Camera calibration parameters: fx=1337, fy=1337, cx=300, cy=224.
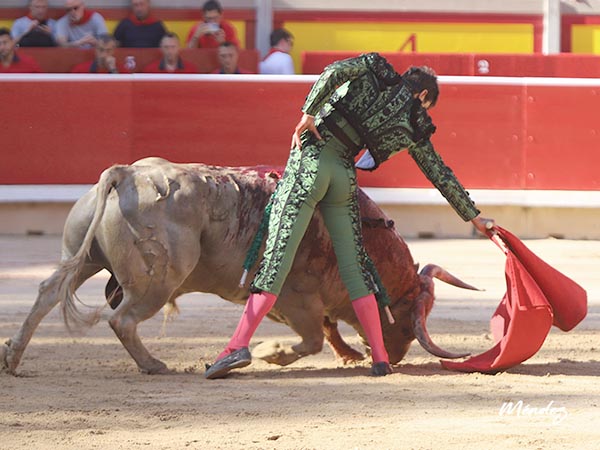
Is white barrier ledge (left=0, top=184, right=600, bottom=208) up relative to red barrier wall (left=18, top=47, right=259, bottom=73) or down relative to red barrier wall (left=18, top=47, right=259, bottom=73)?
down

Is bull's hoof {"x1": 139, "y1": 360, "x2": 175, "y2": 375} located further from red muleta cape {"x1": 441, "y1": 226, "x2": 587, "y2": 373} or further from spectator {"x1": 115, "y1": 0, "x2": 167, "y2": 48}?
spectator {"x1": 115, "y1": 0, "x2": 167, "y2": 48}

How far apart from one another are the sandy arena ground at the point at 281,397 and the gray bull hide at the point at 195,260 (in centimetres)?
14

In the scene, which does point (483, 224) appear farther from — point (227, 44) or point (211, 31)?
point (211, 31)

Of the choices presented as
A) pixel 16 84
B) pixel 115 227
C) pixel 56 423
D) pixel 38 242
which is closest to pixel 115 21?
pixel 16 84

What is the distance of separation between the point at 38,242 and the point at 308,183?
4.38 metres

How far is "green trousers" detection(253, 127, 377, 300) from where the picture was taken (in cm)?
432

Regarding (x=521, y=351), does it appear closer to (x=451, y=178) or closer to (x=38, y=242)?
(x=451, y=178)

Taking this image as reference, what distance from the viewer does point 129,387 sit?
166 inches

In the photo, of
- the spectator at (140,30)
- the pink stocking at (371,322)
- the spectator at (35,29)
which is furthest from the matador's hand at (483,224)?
the spectator at (35,29)

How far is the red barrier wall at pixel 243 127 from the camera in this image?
877 cm

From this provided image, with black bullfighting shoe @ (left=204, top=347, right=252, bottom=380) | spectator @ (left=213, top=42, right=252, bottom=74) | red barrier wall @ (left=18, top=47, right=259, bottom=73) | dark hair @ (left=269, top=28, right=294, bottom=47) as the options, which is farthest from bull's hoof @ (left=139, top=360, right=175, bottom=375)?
dark hair @ (left=269, top=28, right=294, bottom=47)
